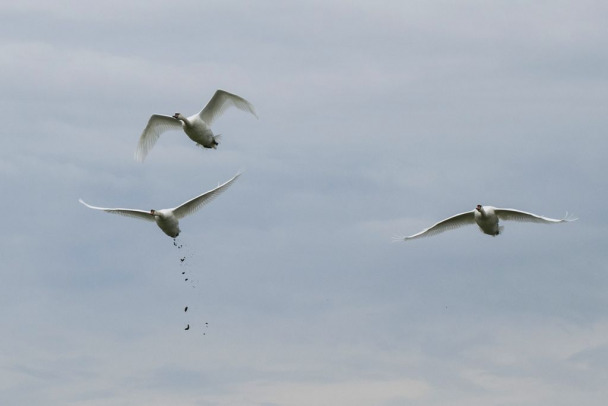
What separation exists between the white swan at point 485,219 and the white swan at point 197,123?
14.4 m

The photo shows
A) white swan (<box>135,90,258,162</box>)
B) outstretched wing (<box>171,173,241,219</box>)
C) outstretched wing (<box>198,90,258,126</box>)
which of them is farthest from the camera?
outstretched wing (<box>198,90,258,126</box>)

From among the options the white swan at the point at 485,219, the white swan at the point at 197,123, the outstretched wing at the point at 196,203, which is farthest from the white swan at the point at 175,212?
the white swan at the point at 485,219

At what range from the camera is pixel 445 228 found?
7612 cm

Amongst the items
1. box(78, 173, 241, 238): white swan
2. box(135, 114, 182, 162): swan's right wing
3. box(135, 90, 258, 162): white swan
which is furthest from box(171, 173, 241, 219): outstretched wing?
box(135, 114, 182, 162): swan's right wing

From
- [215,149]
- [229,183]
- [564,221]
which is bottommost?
[564,221]

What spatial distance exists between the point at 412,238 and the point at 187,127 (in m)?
Answer: 16.5

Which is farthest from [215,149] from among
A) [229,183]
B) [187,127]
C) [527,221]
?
[527,221]

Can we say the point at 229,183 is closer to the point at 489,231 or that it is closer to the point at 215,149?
the point at 215,149

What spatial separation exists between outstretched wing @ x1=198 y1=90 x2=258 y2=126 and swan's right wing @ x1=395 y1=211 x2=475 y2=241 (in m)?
13.7

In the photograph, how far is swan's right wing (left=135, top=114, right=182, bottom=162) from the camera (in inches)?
3216

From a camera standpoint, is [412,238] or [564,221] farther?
[412,238]

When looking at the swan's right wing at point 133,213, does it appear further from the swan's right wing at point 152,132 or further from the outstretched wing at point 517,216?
the outstretched wing at point 517,216

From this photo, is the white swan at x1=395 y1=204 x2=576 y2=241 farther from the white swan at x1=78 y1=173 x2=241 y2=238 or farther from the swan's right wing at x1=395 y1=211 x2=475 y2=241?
the white swan at x1=78 y1=173 x2=241 y2=238

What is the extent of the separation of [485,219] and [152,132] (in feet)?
80.5
